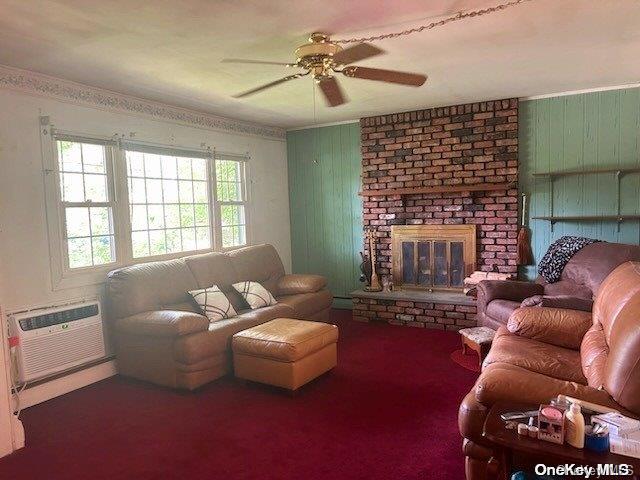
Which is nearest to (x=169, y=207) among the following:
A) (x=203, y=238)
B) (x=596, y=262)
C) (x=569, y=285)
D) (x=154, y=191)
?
(x=154, y=191)

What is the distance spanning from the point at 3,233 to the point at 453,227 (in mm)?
4179

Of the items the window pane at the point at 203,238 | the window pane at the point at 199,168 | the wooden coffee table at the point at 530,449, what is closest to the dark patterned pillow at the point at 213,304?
the window pane at the point at 203,238

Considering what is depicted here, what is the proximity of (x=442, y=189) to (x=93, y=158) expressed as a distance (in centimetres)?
346

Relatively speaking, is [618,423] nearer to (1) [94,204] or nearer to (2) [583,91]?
(1) [94,204]

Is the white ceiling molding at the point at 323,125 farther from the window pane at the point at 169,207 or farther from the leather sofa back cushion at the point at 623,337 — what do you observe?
the leather sofa back cushion at the point at 623,337

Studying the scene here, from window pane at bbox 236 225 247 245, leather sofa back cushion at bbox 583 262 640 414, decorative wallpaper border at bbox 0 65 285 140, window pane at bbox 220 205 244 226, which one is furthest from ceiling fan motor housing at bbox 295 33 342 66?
window pane at bbox 236 225 247 245

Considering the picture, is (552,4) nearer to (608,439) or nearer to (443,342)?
(608,439)

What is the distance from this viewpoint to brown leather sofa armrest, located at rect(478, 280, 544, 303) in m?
4.14

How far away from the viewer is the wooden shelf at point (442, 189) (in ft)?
16.2

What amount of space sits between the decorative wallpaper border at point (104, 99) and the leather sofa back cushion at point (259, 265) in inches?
55.7

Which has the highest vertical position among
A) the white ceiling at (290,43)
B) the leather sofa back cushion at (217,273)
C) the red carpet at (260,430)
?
the white ceiling at (290,43)

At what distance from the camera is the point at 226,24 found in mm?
2627

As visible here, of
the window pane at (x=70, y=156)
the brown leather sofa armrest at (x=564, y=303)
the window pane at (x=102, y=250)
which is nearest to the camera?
the brown leather sofa armrest at (x=564, y=303)

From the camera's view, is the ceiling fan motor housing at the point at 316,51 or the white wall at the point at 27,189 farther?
the white wall at the point at 27,189
